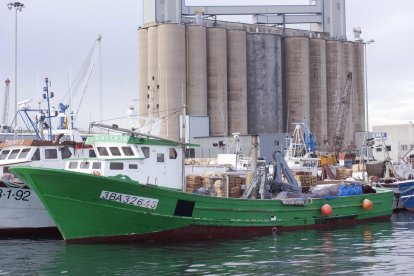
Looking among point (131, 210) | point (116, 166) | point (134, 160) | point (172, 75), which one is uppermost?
point (172, 75)

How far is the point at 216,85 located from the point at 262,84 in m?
→ 6.81

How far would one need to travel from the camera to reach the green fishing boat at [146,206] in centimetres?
2389

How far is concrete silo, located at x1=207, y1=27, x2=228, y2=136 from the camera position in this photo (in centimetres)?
7694

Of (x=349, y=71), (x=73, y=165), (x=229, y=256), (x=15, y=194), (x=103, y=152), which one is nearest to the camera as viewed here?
(x=229, y=256)

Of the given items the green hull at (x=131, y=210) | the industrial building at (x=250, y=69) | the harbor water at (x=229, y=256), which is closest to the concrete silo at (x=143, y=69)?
the industrial building at (x=250, y=69)

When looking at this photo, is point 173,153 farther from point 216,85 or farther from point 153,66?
point 216,85

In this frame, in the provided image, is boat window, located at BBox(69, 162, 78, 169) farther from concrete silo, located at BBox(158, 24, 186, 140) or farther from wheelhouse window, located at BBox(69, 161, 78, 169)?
concrete silo, located at BBox(158, 24, 186, 140)

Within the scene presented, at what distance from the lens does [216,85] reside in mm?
77062

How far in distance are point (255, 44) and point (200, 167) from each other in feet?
138

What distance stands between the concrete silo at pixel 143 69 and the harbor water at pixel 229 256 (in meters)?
51.1

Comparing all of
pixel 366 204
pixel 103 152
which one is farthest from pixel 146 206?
pixel 366 204

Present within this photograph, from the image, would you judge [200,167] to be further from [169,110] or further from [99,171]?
[169,110]

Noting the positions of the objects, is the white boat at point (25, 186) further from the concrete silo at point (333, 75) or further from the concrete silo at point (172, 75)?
the concrete silo at point (333, 75)

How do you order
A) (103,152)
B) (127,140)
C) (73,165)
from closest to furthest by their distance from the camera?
(127,140) < (103,152) < (73,165)
